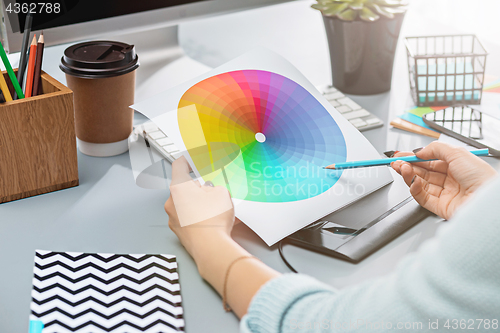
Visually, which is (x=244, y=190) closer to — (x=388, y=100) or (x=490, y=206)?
(x=490, y=206)

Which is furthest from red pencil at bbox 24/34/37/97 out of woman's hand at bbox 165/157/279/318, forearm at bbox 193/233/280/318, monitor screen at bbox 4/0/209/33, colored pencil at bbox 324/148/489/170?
colored pencil at bbox 324/148/489/170

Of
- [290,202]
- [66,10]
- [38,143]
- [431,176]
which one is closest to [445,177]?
[431,176]

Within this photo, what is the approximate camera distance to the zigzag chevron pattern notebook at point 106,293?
17.4 inches

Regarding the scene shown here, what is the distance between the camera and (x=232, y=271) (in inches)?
19.1

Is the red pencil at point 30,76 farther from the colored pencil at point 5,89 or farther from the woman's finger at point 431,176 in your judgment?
the woman's finger at point 431,176

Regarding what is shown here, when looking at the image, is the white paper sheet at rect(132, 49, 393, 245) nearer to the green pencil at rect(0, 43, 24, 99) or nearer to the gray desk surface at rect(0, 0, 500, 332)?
the gray desk surface at rect(0, 0, 500, 332)

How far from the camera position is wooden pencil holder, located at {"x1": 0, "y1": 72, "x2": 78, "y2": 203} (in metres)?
0.60

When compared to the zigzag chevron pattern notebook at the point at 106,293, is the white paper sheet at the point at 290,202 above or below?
above

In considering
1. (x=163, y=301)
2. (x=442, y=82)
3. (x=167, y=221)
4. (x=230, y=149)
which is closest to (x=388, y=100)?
(x=442, y=82)

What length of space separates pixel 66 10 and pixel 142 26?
16 centimetres

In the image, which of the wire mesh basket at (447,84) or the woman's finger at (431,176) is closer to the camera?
the woman's finger at (431,176)

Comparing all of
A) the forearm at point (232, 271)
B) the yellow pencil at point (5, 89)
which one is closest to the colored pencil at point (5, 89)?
the yellow pencil at point (5, 89)

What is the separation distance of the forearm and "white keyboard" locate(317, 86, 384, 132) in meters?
0.44

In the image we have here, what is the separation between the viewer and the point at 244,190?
607 millimetres
